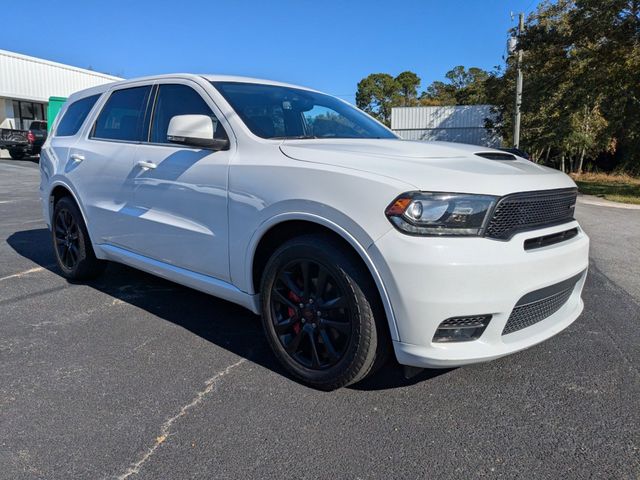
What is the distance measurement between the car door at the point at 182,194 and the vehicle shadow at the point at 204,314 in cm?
55

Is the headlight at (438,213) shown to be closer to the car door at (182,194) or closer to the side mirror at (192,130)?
the car door at (182,194)

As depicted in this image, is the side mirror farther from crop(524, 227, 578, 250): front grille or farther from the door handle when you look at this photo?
crop(524, 227, 578, 250): front grille

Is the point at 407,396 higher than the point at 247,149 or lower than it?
lower

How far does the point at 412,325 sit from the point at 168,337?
6.51 ft

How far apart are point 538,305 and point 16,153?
29.8 m

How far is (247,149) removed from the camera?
3186 mm

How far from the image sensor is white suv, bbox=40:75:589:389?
247cm

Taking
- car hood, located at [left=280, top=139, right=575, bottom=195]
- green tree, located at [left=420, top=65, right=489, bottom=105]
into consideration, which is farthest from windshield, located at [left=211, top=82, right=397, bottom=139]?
green tree, located at [left=420, top=65, right=489, bottom=105]

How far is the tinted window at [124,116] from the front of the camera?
4.13 metres

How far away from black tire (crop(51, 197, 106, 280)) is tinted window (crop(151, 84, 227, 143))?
140 centimetres

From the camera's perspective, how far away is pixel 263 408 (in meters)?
2.76

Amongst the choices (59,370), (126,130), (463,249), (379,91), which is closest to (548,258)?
(463,249)

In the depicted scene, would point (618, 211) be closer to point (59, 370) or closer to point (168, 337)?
point (168, 337)

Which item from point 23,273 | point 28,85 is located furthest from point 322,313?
point 28,85
